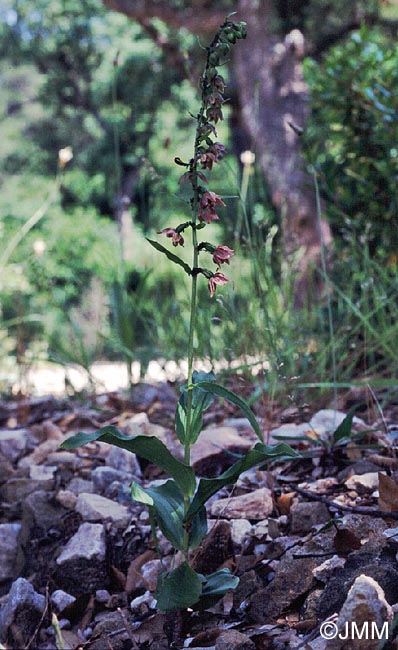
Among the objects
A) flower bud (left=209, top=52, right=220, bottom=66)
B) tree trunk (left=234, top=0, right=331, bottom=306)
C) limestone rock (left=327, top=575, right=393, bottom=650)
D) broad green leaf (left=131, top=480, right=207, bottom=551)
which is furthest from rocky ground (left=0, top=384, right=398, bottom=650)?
tree trunk (left=234, top=0, right=331, bottom=306)

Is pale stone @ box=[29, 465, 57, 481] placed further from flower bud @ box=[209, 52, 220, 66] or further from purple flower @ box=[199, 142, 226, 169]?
flower bud @ box=[209, 52, 220, 66]

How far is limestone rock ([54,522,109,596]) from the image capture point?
4.49 ft

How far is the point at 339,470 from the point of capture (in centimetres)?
156

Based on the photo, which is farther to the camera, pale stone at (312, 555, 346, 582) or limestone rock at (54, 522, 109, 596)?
limestone rock at (54, 522, 109, 596)

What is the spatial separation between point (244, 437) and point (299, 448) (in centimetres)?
21

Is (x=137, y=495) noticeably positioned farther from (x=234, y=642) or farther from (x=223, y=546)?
(x=223, y=546)

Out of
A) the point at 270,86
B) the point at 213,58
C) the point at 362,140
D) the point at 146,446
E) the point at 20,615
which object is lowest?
the point at 20,615

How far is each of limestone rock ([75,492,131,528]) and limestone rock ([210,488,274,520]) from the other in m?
0.19

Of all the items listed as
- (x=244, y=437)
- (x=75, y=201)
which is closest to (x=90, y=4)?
(x=75, y=201)

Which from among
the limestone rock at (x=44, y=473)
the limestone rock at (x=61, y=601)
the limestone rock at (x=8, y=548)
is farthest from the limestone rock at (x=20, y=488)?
the limestone rock at (x=61, y=601)

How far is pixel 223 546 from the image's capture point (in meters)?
1.30

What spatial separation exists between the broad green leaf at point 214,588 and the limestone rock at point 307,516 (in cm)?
24

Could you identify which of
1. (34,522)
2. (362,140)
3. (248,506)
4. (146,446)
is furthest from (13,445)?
(362,140)

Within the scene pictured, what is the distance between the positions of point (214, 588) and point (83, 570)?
0.37 meters
